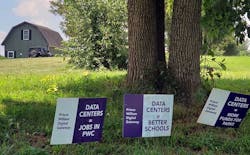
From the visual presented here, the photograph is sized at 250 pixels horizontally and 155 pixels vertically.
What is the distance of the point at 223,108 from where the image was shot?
6875 mm

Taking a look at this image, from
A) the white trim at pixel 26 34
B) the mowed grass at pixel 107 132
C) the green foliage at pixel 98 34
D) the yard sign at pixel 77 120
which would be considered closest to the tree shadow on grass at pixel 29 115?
the mowed grass at pixel 107 132

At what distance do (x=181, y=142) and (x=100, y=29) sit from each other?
42.9 ft

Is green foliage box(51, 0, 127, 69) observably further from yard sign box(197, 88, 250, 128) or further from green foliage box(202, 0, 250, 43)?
yard sign box(197, 88, 250, 128)

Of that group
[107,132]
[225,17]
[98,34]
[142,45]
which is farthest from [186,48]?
[98,34]

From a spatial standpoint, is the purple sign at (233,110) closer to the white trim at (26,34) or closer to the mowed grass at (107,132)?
the mowed grass at (107,132)

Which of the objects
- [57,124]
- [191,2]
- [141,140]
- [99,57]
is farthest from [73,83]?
[99,57]

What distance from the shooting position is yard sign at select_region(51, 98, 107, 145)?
17.6ft

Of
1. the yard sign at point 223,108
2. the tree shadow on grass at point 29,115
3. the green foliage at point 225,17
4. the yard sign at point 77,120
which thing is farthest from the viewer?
the green foliage at point 225,17

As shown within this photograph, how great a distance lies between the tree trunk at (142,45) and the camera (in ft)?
28.4

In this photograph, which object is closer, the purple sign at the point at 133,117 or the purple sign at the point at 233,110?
the purple sign at the point at 133,117

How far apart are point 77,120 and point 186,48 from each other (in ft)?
11.1

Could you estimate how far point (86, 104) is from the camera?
557cm

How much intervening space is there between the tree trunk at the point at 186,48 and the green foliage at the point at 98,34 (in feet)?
33.7

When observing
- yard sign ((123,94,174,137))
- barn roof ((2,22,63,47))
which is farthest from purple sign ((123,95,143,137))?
barn roof ((2,22,63,47))
